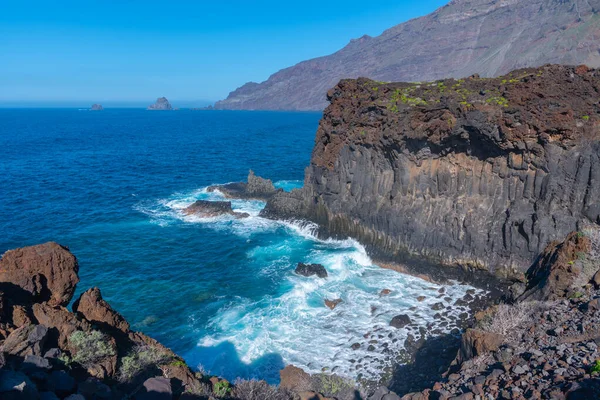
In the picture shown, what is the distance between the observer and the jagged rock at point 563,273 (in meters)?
16.6

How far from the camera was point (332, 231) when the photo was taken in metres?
38.9

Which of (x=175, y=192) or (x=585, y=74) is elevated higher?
(x=585, y=74)

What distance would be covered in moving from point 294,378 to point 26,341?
11.7m

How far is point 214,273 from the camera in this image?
A: 1268 inches

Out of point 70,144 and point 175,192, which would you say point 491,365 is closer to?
point 175,192

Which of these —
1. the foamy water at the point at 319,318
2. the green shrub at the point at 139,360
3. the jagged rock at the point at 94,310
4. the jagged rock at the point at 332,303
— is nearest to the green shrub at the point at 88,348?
the green shrub at the point at 139,360

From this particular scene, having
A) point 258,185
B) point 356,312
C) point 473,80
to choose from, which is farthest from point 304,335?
point 258,185

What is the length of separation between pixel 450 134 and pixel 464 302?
1190 centimetres

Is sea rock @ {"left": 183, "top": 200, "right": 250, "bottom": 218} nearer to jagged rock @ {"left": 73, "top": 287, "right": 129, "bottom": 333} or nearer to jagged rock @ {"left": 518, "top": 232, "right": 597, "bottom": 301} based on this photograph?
jagged rock @ {"left": 73, "top": 287, "right": 129, "bottom": 333}

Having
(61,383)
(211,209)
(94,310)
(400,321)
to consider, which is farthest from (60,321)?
(211,209)

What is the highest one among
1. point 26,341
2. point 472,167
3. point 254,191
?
point 472,167

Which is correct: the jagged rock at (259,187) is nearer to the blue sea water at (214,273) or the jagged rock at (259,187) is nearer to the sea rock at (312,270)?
the blue sea water at (214,273)

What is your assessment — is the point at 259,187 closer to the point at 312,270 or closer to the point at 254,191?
the point at 254,191

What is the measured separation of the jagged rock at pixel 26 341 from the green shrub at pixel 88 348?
0.82m
